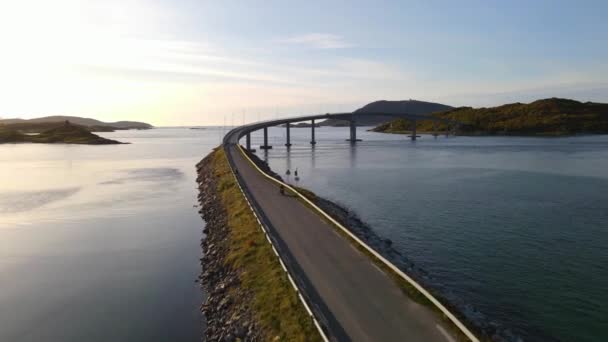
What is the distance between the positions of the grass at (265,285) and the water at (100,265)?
293 cm

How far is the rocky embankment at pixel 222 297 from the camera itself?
16906 millimetres

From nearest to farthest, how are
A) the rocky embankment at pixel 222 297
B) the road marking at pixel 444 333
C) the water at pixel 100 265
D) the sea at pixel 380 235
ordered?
the road marking at pixel 444 333
the rocky embankment at pixel 222 297
the sea at pixel 380 235
the water at pixel 100 265

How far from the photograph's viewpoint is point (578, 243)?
2795 centimetres

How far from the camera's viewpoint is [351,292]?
17.1m

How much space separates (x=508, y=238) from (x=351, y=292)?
18.2 m

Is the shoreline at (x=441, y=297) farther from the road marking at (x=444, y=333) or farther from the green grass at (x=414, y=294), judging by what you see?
the road marking at (x=444, y=333)

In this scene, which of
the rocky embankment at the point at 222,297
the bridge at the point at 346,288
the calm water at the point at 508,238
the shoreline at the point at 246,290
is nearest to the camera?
the bridge at the point at 346,288

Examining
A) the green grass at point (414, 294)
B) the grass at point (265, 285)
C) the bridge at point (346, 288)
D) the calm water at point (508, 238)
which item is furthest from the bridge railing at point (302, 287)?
the calm water at point (508, 238)

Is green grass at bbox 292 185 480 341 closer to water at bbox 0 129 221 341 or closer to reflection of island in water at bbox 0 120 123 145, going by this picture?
water at bbox 0 129 221 341

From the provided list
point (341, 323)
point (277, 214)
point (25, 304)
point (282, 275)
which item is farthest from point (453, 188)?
point (25, 304)

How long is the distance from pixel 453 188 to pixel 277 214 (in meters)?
29.0

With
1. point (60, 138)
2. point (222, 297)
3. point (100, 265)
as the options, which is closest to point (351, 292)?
point (222, 297)

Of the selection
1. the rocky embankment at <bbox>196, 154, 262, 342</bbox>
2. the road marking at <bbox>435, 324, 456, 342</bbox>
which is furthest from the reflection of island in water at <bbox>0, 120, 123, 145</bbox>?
the road marking at <bbox>435, 324, 456, 342</bbox>

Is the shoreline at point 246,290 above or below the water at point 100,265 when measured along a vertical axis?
above
